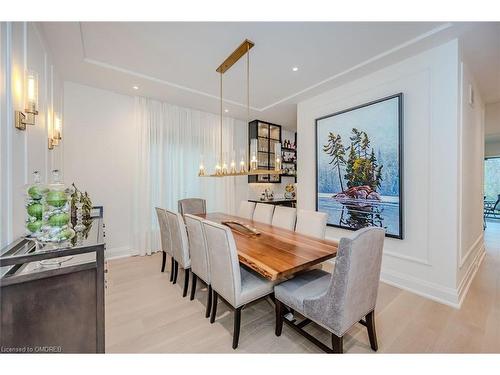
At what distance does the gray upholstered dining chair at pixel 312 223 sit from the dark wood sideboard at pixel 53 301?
6.63 feet

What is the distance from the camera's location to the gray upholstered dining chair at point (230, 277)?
1641 mm

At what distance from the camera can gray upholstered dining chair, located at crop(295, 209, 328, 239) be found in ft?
7.84

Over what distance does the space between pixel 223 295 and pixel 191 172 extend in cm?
304

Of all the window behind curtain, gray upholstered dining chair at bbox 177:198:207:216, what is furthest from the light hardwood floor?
the window behind curtain

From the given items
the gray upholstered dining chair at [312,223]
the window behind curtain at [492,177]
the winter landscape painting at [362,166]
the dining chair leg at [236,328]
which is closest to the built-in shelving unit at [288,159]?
the winter landscape painting at [362,166]

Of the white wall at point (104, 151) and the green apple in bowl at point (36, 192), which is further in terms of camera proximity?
the white wall at point (104, 151)

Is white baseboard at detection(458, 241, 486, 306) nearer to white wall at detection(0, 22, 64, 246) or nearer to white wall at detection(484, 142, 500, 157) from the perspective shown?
white wall at detection(0, 22, 64, 246)

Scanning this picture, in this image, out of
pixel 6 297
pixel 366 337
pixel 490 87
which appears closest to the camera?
pixel 6 297

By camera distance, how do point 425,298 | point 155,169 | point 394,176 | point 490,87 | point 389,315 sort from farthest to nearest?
point 155,169
point 490,87
point 394,176
point 425,298
point 389,315

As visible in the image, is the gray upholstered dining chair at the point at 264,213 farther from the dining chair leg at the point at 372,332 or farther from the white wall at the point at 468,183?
the white wall at the point at 468,183

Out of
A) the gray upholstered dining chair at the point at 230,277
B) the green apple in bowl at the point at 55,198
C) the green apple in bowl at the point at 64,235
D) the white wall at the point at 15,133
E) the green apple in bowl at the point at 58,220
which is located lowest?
the gray upholstered dining chair at the point at 230,277
